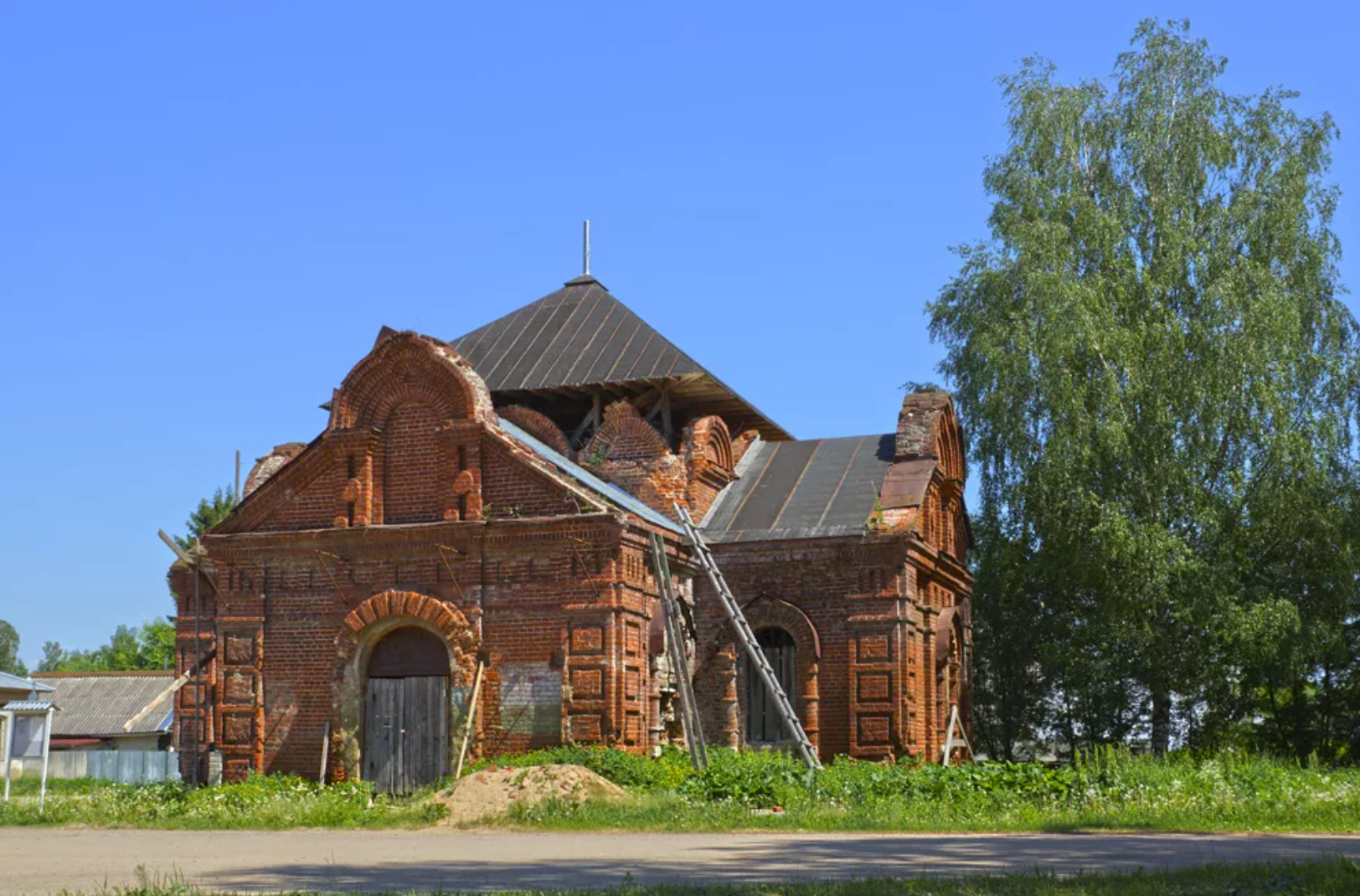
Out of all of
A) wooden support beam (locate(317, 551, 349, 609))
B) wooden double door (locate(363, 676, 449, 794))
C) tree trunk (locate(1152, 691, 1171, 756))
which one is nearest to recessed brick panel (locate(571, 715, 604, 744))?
wooden double door (locate(363, 676, 449, 794))

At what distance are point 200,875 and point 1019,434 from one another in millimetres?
19562

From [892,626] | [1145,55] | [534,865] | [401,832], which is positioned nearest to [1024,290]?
[1145,55]

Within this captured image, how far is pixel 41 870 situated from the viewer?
11.6m

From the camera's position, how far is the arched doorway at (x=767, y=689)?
21.7 m

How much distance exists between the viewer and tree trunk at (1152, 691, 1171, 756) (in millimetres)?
26881

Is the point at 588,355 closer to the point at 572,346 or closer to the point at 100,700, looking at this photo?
the point at 572,346

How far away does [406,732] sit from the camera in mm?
19859

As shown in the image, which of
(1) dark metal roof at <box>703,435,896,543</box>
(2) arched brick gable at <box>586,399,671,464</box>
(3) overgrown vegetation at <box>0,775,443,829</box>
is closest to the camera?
(3) overgrown vegetation at <box>0,775,443,829</box>

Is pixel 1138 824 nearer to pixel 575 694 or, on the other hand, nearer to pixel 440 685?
pixel 575 694

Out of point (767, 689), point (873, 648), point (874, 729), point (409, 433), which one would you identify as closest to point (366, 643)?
point (409, 433)

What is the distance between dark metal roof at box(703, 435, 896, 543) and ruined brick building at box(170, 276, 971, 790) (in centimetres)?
7

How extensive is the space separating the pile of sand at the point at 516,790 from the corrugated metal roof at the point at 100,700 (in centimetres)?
3542

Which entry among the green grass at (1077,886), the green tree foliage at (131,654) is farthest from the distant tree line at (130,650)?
the green grass at (1077,886)

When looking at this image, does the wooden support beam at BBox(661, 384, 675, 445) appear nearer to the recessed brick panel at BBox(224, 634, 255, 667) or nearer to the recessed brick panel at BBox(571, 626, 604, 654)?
the recessed brick panel at BBox(571, 626, 604, 654)
